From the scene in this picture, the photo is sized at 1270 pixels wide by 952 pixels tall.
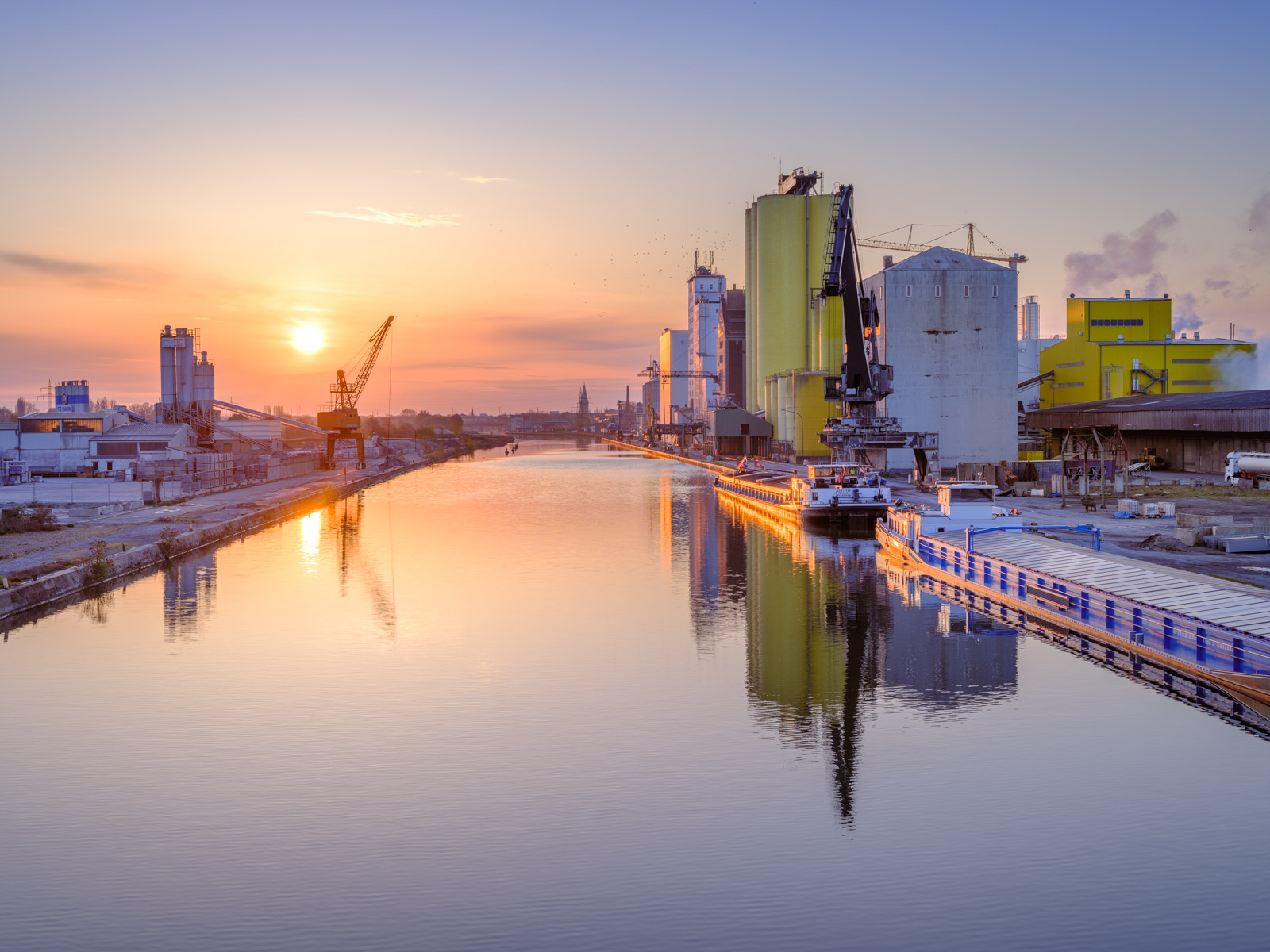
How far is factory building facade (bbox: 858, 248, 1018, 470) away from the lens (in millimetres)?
88500

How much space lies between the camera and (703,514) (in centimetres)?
7006

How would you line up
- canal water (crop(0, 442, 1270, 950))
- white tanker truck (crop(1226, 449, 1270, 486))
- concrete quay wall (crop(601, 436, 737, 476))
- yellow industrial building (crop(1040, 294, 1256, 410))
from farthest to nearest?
concrete quay wall (crop(601, 436, 737, 476))
yellow industrial building (crop(1040, 294, 1256, 410))
white tanker truck (crop(1226, 449, 1270, 486))
canal water (crop(0, 442, 1270, 950))

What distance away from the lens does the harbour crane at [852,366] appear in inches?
3078

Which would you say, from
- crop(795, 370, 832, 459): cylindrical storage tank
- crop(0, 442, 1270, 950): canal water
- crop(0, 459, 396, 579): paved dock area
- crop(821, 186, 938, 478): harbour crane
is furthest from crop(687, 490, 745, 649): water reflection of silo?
crop(795, 370, 832, 459): cylindrical storage tank

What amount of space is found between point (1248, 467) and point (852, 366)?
26.1 meters

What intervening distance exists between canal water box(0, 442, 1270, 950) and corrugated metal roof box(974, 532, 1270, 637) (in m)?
2.30

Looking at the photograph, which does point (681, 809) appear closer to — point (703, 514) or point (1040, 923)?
point (1040, 923)

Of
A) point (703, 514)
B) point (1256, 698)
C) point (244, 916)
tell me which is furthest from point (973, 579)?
point (703, 514)

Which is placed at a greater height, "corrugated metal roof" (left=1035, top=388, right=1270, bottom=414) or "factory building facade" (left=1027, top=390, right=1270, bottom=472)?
"corrugated metal roof" (left=1035, top=388, right=1270, bottom=414)

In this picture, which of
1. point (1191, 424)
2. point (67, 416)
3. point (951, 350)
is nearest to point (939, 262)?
point (951, 350)

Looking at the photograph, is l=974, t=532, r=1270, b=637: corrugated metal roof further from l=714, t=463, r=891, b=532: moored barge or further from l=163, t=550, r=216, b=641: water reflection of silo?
l=163, t=550, r=216, b=641: water reflection of silo

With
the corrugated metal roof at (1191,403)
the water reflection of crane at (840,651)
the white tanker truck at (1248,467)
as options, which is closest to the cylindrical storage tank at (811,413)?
the corrugated metal roof at (1191,403)

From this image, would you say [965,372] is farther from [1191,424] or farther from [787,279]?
[787,279]

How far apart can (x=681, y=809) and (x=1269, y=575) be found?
75.3 feet
